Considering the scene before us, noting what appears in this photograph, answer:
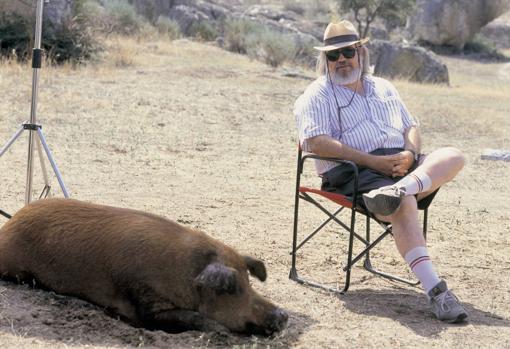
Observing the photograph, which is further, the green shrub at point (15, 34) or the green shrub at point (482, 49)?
the green shrub at point (482, 49)

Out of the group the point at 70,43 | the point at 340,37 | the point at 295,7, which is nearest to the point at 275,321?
the point at 340,37

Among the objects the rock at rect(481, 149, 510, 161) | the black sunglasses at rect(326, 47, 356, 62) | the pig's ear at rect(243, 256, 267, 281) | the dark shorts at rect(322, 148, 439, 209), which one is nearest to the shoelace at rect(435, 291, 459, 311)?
the dark shorts at rect(322, 148, 439, 209)

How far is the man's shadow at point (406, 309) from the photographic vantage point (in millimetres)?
4298

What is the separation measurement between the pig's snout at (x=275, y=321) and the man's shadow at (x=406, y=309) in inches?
29.2

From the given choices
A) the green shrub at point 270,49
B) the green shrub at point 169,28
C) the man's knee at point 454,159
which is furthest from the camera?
the green shrub at point 169,28

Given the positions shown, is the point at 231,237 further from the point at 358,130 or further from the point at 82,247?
the point at 82,247

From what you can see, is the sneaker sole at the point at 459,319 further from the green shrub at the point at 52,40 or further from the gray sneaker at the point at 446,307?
the green shrub at the point at 52,40

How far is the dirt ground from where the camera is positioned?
3.91 m

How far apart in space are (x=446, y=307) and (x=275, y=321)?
3.39 feet

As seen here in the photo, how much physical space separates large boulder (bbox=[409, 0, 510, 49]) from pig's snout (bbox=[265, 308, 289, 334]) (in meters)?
31.5

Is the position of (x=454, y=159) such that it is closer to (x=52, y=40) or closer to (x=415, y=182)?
(x=415, y=182)

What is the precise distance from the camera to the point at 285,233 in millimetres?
6141

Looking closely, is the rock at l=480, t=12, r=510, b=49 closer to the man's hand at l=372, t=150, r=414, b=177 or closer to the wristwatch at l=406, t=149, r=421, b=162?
the wristwatch at l=406, t=149, r=421, b=162

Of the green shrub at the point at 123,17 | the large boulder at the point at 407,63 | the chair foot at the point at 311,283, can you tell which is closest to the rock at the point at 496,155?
the chair foot at the point at 311,283
